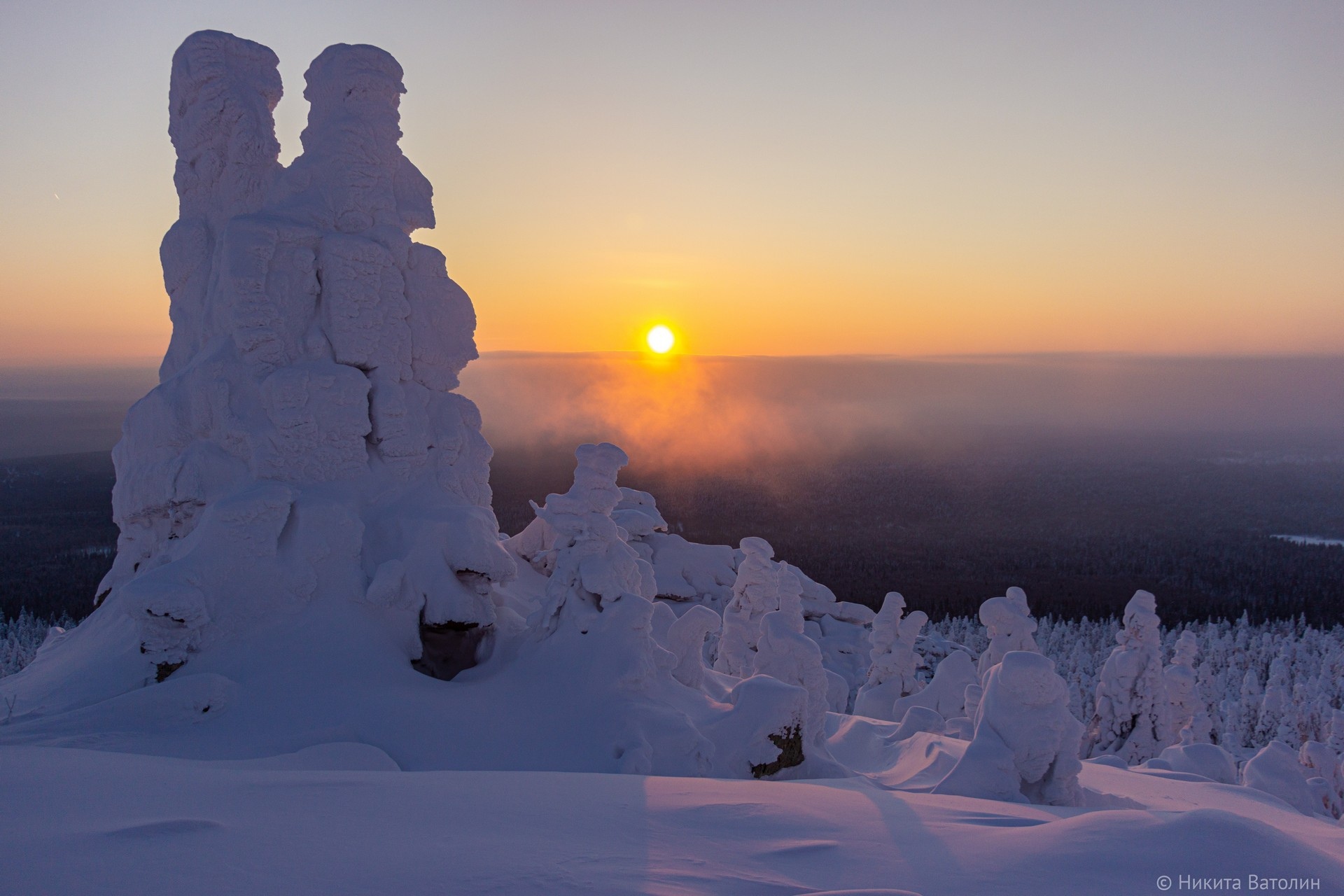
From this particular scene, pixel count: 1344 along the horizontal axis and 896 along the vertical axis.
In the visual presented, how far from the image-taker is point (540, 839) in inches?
255

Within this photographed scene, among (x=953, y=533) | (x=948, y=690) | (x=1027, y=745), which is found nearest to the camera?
(x=1027, y=745)

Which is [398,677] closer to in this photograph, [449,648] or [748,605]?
[449,648]

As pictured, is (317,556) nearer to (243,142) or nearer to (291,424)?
(291,424)

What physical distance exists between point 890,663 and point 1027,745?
18.5m

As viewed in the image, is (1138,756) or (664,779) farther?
(1138,756)

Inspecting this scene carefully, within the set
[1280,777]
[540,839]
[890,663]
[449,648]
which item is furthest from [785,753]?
[890,663]

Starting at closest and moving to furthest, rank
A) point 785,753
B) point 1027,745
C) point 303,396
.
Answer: point 1027,745 → point 785,753 → point 303,396

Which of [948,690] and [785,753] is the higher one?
[785,753]

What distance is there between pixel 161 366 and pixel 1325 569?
125m

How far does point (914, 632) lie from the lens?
29.3m

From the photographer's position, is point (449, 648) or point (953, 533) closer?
point (449, 648)

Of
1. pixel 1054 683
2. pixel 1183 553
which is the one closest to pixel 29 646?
pixel 1054 683

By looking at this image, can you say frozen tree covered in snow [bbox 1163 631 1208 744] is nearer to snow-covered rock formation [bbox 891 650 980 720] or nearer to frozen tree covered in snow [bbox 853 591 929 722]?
snow-covered rock formation [bbox 891 650 980 720]

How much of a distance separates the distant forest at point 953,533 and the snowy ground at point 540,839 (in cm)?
5683
